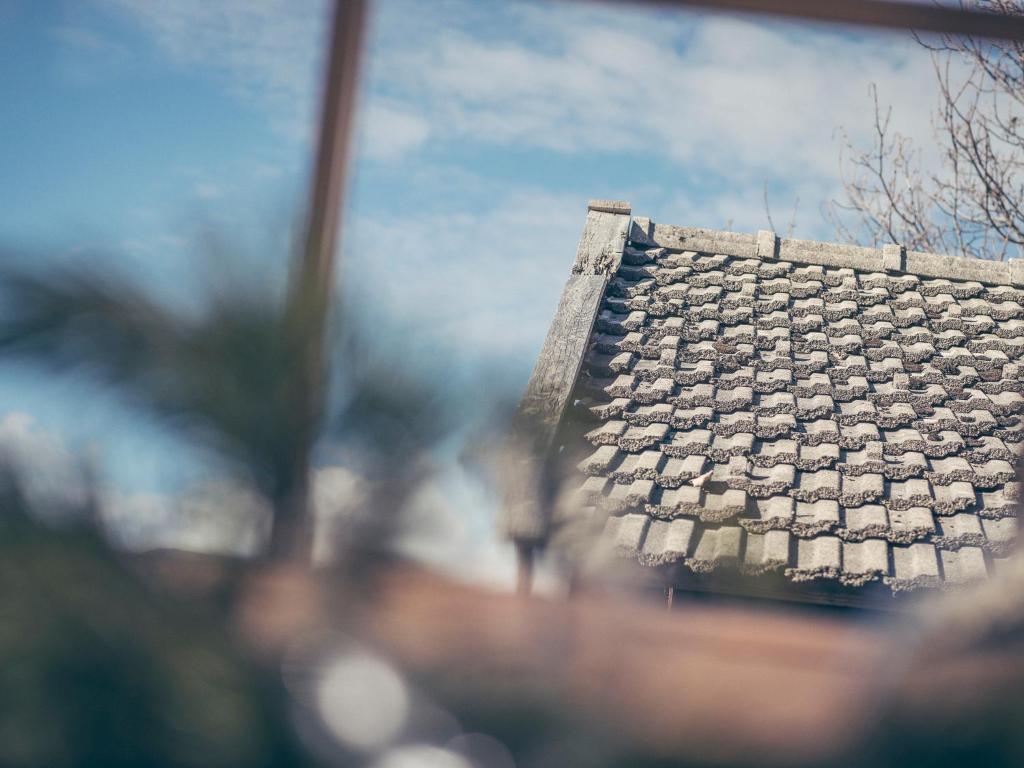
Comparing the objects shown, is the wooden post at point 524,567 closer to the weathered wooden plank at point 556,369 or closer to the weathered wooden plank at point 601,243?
the weathered wooden plank at point 556,369

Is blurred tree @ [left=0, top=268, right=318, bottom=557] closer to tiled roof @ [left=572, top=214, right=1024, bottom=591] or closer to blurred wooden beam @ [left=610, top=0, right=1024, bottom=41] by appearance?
blurred wooden beam @ [left=610, top=0, right=1024, bottom=41]

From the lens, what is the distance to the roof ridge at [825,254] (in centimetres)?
516

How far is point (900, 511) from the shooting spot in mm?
3500

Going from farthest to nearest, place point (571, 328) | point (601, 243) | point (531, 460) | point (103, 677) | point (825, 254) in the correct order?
point (825, 254) → point (601, 243) → point (571, 328) → point (531, 460) → point (103, 677)

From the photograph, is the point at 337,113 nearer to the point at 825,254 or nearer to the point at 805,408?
the point at 805,408

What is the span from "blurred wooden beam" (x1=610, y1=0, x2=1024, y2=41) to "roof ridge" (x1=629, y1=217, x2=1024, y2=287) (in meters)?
4.26

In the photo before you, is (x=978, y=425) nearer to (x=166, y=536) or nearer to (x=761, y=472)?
(x=761, y=472)

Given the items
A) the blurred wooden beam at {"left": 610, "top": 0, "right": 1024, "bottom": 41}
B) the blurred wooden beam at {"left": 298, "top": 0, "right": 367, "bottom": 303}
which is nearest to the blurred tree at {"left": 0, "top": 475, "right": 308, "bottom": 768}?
the blurred wooden beam at {"left": 298, "top": 0, "right": 367, "bottom": 303}

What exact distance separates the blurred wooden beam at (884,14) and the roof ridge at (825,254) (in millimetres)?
4264

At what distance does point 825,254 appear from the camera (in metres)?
5.22

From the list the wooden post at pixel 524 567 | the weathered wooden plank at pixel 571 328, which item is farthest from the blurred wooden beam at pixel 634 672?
the weathered wooden plank at pixel 571 328

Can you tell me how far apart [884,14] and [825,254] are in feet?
14.8

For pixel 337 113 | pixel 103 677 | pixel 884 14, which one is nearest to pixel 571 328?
pixel 884 14

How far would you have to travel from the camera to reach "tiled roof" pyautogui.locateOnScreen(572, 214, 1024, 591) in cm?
336
